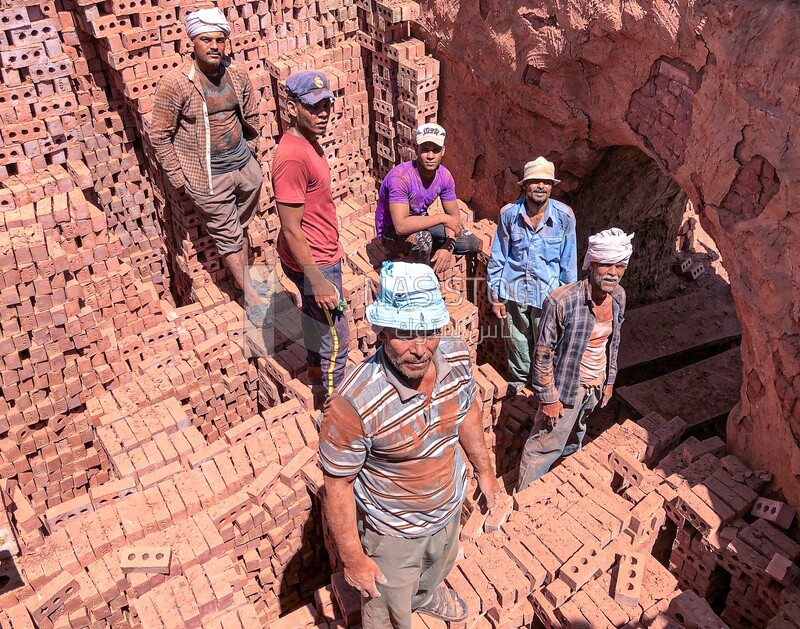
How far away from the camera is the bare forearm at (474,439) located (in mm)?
4160

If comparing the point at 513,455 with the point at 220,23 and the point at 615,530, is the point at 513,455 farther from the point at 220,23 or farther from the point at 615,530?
the point at 220,23

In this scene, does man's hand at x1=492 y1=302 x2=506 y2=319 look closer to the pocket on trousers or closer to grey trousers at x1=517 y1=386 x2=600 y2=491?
grey trousers at x1=517 y1=386 x2=600 y2=491

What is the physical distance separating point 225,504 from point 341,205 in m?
4.05

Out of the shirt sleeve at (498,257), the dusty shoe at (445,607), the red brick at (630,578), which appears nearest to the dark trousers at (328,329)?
the shirt sleeve at (498,257)

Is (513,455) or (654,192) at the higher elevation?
(654,192)

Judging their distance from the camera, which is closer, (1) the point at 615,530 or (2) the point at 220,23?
(1) the point at 615,530

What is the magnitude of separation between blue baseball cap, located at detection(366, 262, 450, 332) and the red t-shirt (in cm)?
190

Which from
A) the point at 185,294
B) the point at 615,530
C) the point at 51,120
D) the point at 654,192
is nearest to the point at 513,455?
the point at 615,530

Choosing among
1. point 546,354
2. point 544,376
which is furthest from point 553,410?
point 546,354

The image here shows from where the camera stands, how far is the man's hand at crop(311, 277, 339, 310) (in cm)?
544

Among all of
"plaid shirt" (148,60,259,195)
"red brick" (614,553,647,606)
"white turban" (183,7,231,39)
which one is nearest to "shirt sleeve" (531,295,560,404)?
"red brick" (614,553,647,606)

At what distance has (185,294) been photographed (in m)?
8.43

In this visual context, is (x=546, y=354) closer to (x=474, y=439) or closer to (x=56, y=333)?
(x=474, y=439)

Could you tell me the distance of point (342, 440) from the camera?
11.7 ft
